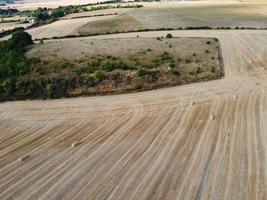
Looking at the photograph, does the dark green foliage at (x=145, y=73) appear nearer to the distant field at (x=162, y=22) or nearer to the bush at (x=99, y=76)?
the bush at (x=99, y=76)

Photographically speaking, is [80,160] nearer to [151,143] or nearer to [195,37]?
[151,143]

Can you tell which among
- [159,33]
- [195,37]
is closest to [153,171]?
[195,37]

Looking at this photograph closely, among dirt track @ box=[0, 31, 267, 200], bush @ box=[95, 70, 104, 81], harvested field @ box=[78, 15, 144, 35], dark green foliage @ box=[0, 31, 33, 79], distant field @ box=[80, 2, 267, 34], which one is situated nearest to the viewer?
dirt track @ box=[0, 31, 267, 200]

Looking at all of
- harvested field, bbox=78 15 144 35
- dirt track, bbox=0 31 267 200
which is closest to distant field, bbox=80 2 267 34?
harvested field, bbox=78 15 144 35

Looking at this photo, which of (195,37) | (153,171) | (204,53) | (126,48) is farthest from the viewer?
(195,37)

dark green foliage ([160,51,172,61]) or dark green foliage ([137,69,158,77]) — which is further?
dark green foliage ([160,51,172,61])

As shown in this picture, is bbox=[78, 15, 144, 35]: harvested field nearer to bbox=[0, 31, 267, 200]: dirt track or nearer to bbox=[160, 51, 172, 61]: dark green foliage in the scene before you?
bbox=[160, 51, 172, 61]: dark green foliage

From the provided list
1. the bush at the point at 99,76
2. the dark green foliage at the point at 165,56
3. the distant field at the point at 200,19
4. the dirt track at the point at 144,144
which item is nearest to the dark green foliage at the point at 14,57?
the dirt track at the point at 144,144

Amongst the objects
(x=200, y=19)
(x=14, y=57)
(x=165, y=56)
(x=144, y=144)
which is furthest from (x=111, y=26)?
(x=144, y=144)

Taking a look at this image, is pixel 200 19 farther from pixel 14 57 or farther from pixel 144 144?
pixel 144 144
